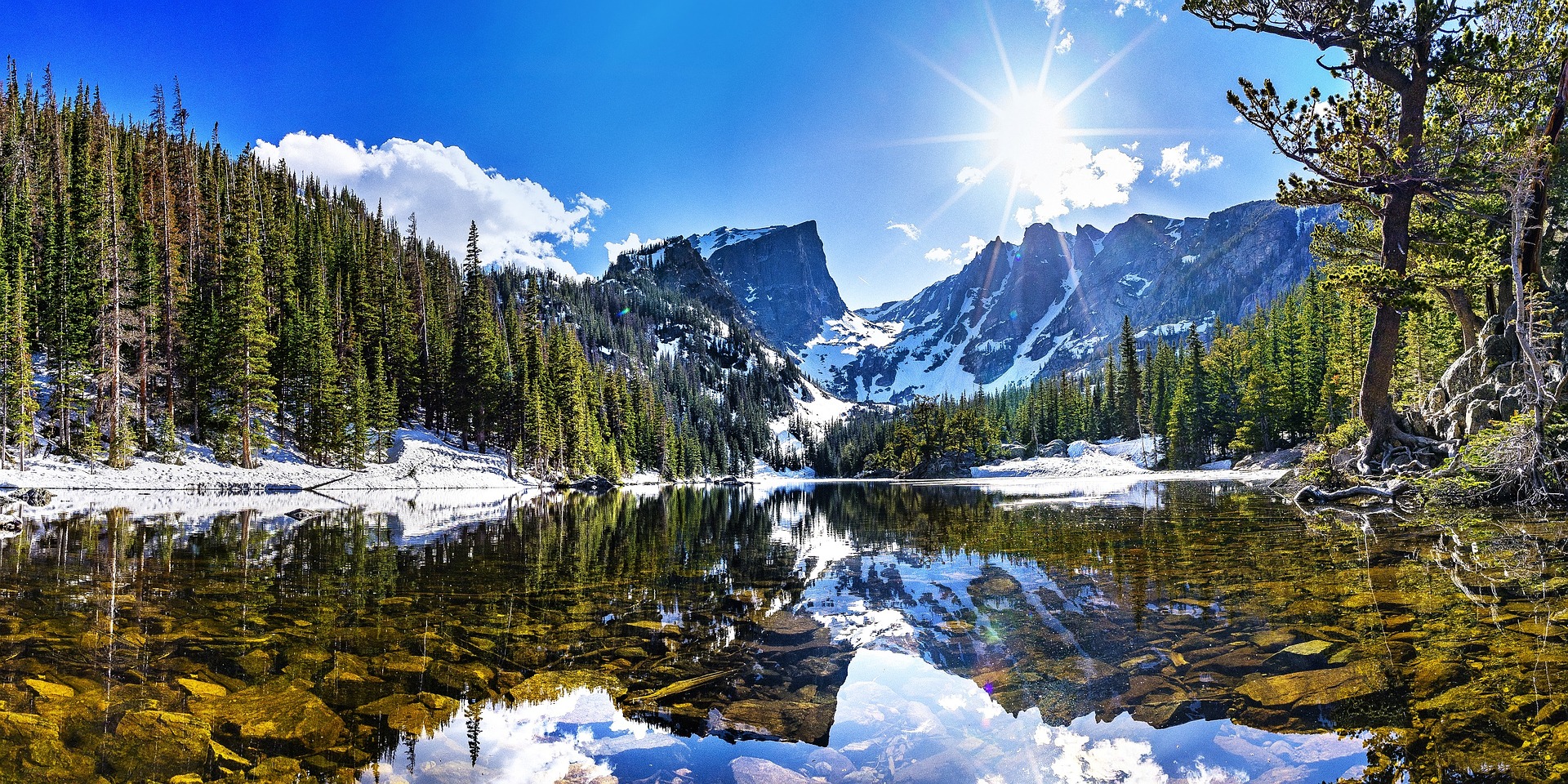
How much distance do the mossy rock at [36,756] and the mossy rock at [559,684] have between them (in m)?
2.64

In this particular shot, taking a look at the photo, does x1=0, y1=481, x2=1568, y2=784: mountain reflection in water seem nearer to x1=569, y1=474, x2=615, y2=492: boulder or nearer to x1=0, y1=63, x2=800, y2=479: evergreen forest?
x1=0, y1=63, x2=800, y2=479: evergreen forest

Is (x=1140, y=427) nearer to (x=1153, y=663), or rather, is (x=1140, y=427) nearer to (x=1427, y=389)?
(x=1427, y=389)

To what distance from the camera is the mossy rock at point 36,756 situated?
363 cm

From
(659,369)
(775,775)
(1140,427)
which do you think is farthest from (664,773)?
(659,369)

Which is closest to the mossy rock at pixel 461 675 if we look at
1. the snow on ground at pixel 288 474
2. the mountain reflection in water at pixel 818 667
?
the mountain reflection in water at pixel 818 667

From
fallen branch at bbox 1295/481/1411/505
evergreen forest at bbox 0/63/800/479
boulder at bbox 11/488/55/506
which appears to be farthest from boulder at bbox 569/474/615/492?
fallen branch at bbox 1295/481/1411/505

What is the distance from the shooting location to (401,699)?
534 centimetres

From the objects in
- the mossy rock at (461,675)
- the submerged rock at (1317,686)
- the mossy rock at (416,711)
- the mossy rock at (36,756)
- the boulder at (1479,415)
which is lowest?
the mossy rock at (461,675)

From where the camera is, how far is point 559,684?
596 cm

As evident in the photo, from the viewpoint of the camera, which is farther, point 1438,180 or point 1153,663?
point 1438,180

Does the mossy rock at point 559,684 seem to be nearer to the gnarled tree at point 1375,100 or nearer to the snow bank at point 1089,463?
the gnarled tree at point 1375,100

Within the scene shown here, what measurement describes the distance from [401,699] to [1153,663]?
6.71 metres

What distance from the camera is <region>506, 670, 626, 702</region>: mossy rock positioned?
5.68 m

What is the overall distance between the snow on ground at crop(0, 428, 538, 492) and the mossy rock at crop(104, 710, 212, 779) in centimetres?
3967
